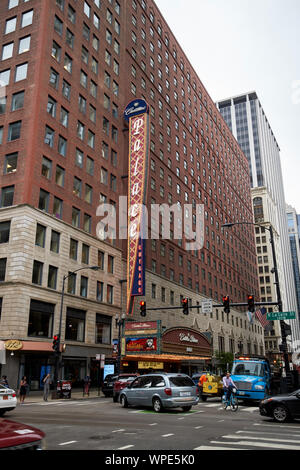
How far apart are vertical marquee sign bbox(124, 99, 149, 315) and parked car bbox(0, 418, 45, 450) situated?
3933cm

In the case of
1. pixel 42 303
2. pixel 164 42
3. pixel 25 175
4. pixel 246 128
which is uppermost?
pixel 246 128

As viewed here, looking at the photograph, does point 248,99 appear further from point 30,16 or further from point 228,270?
point 30,16

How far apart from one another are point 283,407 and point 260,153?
170658 millimetres

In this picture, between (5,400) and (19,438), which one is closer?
(19,438)

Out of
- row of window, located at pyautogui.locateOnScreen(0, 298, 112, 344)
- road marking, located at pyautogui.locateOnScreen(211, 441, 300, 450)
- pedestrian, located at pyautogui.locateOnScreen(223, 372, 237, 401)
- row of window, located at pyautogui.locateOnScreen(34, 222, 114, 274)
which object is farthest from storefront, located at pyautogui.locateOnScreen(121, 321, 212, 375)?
road marking, located at pyautogui.locateOnScreen(211, 441, 300, 450)

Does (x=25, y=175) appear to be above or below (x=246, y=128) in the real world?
below

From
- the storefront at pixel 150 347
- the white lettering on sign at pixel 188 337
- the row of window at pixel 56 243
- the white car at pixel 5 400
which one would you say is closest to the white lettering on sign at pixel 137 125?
the row of window at pixel 56 243

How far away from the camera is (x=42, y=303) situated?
36.1m

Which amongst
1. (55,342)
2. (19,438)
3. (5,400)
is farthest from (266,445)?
(55,342)

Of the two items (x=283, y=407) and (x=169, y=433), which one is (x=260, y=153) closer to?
(x=283, y=407)

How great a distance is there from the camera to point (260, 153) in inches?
6909

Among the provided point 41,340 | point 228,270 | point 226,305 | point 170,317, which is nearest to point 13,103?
point 41,340

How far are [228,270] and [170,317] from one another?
110 feet

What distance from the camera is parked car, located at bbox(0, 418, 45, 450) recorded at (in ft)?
Answer: 16.8
